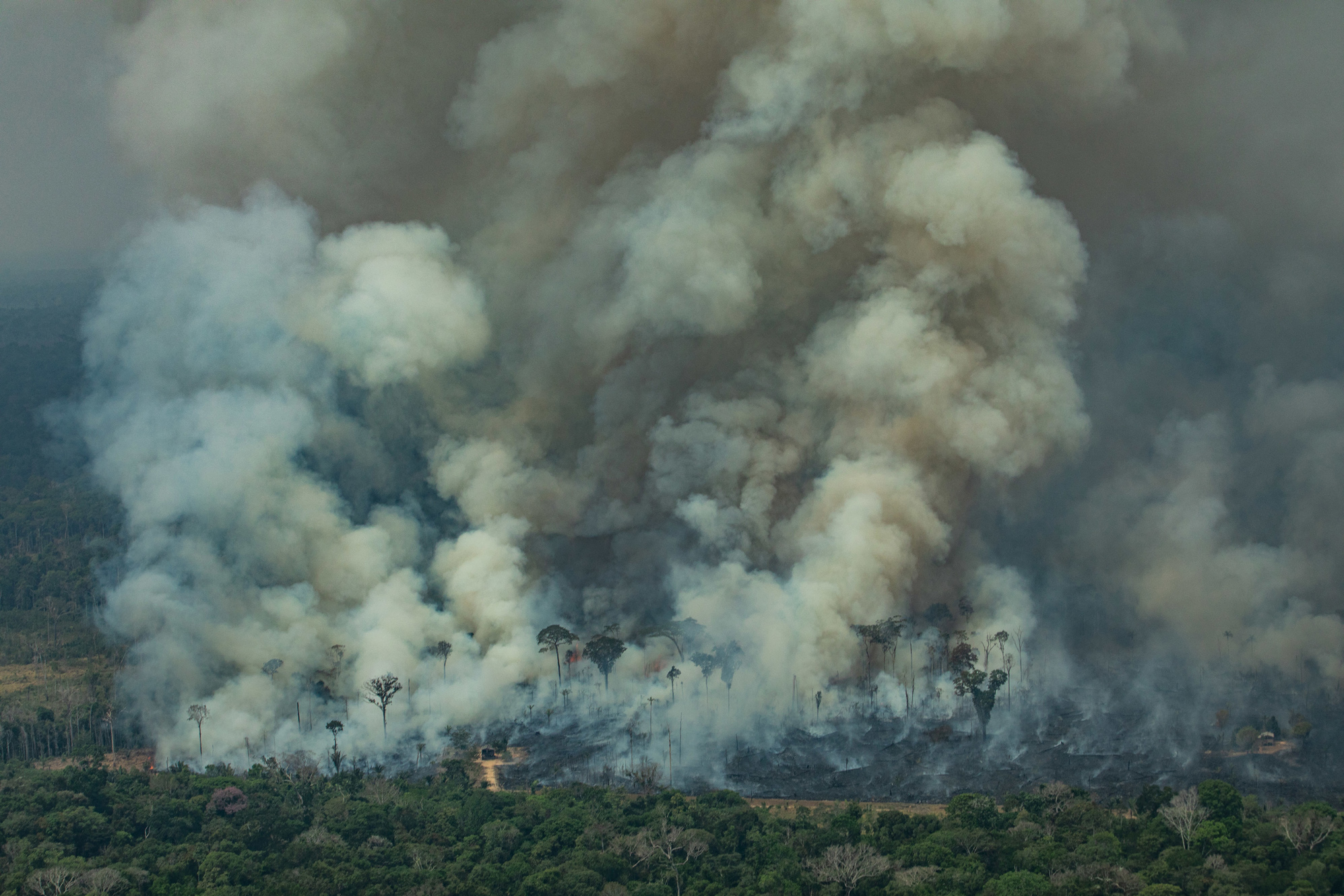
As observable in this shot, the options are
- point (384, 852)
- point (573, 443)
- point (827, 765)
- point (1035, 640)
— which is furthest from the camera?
point (573, 443)

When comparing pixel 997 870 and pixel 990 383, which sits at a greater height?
pixel 990 383

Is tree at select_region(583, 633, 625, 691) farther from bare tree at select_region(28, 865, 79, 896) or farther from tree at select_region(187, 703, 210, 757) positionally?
bare tree at select_region(28, 865, 79, 896)

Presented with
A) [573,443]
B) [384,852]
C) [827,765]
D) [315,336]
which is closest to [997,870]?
[827,765]

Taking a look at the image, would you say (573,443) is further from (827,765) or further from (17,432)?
(17,432)

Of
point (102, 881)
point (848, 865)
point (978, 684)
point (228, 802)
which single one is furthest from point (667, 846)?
point (978, 684)

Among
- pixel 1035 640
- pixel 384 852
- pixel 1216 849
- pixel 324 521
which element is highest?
pixel 324 521

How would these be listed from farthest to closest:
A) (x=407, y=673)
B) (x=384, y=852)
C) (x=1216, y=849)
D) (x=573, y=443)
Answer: (x=573, y=443) → (x=407, y=673) → (x=384, y=852) → (x=1216, y=849)
